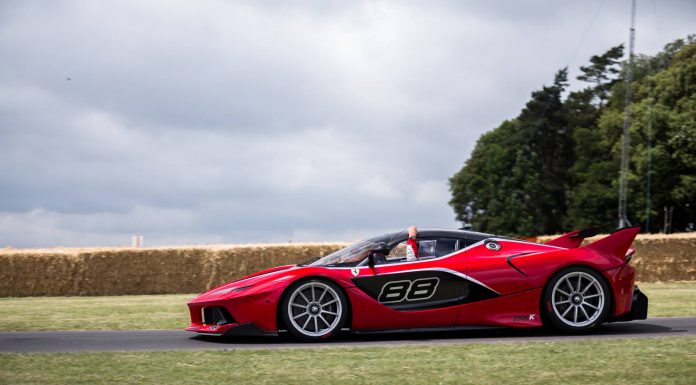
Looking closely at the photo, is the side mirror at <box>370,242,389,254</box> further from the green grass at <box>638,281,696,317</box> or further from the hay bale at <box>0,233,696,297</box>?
the hay bale at <box>0,233,696,297</box>

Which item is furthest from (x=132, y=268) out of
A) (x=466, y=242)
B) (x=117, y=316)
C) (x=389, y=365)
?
(x=389, y=365)

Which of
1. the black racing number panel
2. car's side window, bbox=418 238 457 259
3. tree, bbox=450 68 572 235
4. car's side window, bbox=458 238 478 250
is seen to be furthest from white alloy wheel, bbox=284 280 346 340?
tree, bbox=450 68 572 235

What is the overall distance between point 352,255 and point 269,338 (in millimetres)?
1325

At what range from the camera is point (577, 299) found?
978 cm

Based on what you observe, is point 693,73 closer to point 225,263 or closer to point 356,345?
point 225,263

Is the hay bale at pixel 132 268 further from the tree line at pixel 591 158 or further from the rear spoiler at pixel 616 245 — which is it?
the tree line at pixel 591 158

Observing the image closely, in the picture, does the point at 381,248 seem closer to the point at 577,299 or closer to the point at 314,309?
the point at 314,309

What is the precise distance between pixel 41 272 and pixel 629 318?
63.9 feet

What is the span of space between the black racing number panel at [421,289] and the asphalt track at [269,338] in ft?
1.30

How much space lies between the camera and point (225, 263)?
25.2 metres

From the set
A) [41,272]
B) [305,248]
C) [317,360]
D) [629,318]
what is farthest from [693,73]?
[317,360]

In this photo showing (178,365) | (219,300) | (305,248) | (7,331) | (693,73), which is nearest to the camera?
(178,365)

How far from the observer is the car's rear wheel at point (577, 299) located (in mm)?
9680

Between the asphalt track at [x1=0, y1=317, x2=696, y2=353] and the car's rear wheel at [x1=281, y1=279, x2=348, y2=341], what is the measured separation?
0.53 ft
